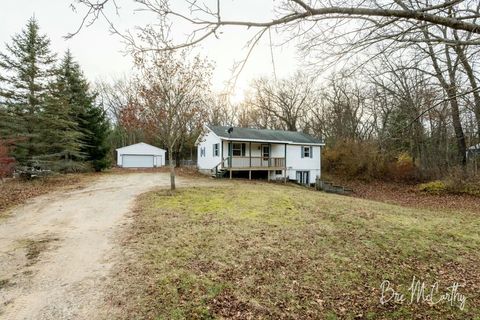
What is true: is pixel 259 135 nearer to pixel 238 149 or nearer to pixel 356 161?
pixel 238 149

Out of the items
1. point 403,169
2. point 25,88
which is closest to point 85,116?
point 25,88

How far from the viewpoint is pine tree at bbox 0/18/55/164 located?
53.7ft

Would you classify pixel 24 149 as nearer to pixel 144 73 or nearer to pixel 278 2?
pixel 144 73

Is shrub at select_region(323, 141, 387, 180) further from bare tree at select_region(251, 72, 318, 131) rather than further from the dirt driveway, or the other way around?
the dirt driveway

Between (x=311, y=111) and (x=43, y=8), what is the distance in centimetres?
3397

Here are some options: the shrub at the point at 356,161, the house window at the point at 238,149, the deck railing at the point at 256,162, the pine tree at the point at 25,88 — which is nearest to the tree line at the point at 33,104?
the pine tree at the point at 25,88

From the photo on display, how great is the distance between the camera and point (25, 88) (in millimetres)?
16844

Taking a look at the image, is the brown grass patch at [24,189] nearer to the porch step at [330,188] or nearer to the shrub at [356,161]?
the porch step at [330,188]

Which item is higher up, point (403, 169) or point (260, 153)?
Answer: point (260, 153)

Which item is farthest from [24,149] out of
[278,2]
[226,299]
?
[278,2]

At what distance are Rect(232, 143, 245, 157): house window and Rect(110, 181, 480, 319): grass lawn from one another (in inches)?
510

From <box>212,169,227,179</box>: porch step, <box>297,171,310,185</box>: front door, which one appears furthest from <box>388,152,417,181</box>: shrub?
<box>212,169,227,179</box>: porch step

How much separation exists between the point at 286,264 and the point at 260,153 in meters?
18.6

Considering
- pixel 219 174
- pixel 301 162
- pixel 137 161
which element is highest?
pixel 137 161
